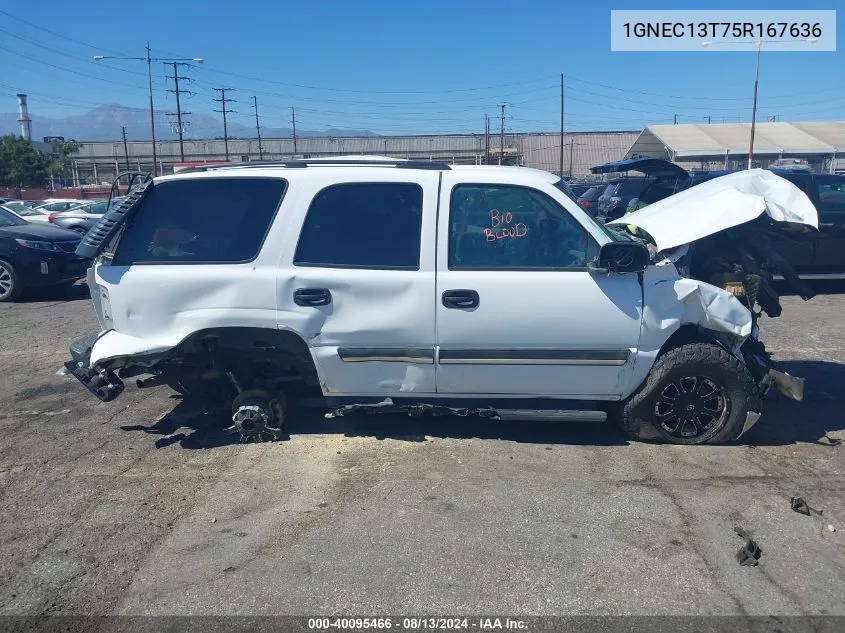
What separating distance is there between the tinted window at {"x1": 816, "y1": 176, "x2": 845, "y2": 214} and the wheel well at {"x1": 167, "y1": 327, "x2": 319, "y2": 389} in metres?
9.29

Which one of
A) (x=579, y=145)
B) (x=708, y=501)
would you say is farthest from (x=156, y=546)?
(x=579, y=145)

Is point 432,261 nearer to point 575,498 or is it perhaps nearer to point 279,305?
point 279,305

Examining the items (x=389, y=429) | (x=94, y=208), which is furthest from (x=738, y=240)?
(x=94, y=208)

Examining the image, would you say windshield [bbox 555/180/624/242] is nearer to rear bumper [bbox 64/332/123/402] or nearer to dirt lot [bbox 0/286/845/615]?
dirt lot [bbox 0/286/845/615]

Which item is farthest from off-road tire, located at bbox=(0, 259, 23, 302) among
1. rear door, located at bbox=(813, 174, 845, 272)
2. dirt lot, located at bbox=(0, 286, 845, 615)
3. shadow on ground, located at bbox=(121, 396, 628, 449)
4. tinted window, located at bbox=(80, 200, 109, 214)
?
tinted window, located at bbox=(80, 200, 109, 214)

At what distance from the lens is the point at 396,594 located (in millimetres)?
3172

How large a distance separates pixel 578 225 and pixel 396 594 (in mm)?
2614

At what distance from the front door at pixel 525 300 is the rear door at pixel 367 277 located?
0.44 feet

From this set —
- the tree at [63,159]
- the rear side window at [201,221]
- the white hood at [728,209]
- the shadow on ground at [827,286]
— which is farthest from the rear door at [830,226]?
the tree at [63,159]

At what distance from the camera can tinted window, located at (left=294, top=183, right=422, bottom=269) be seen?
15.1 ft

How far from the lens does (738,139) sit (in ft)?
150

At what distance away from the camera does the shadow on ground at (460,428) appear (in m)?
4.98

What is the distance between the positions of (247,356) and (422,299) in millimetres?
1366

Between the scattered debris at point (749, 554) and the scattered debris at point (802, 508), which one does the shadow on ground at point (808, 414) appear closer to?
the scattered debris at point (802, 508)
